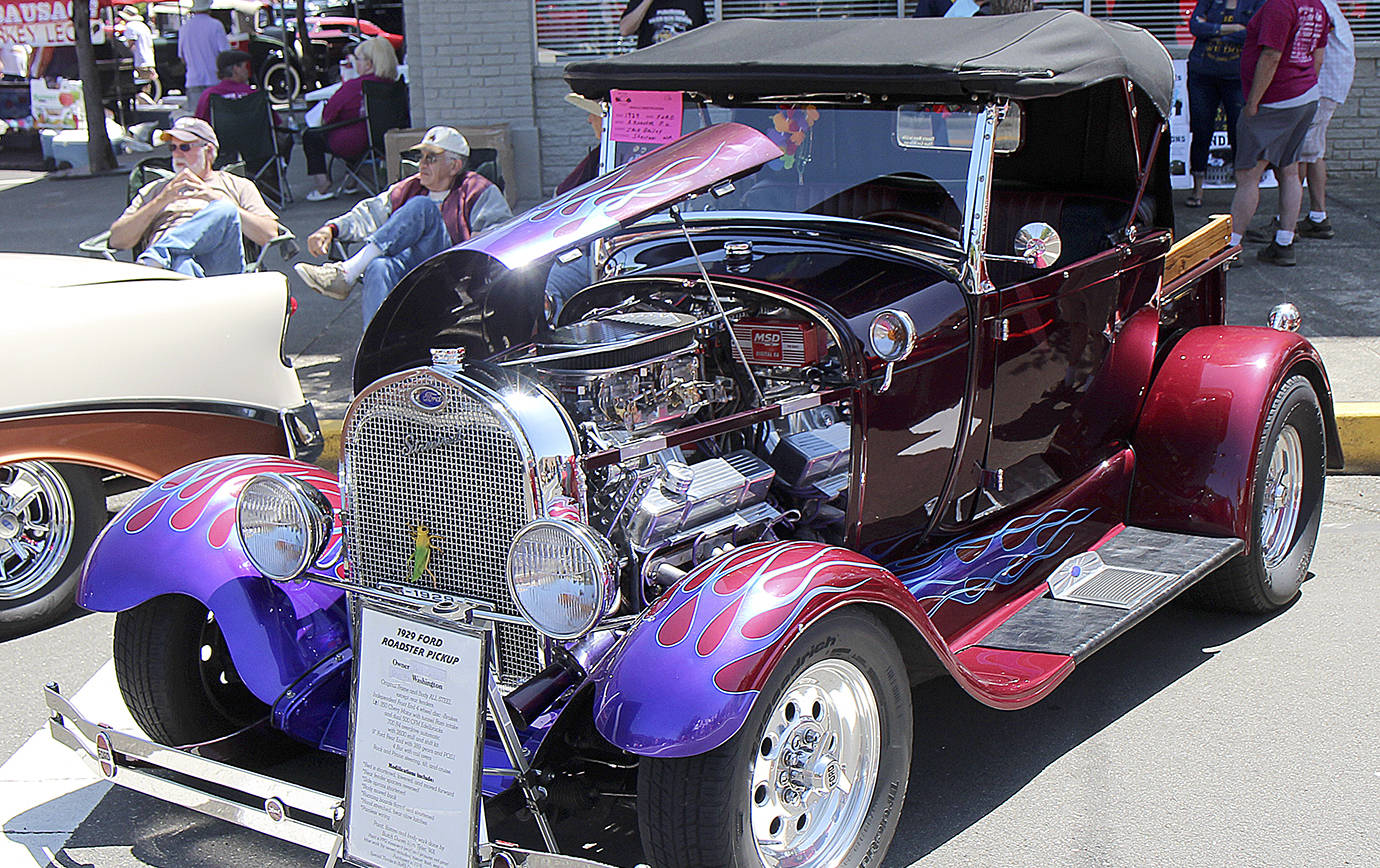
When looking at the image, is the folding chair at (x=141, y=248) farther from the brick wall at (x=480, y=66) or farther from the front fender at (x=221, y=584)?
the front fender at (x=221, y=584)

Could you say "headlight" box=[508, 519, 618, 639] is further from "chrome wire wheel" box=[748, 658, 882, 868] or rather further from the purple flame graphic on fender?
the purple flame graphic on fender

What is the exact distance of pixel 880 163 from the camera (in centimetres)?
398

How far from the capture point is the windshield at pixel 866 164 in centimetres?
392

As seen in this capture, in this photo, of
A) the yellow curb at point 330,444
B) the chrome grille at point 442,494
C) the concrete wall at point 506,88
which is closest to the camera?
the chrome grille at point 442,494

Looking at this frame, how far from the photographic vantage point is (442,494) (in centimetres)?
318

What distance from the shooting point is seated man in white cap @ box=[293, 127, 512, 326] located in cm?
634

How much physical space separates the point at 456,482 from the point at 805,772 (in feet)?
3.32

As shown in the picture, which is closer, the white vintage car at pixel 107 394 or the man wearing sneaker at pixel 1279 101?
the white vintage car at pixel 107 394

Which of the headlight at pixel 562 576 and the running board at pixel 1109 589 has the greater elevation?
the headlight at pixel 562 576

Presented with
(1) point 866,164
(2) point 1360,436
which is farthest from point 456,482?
(2) point 1360,436

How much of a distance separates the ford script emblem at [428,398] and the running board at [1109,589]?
1641 millimetres

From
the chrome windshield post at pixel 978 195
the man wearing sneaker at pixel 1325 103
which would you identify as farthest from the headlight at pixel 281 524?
the man wearing sneaker at pixel 1325 103

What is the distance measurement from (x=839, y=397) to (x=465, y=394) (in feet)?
3.41

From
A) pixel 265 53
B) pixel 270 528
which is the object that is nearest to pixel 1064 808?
pixel 270 528
